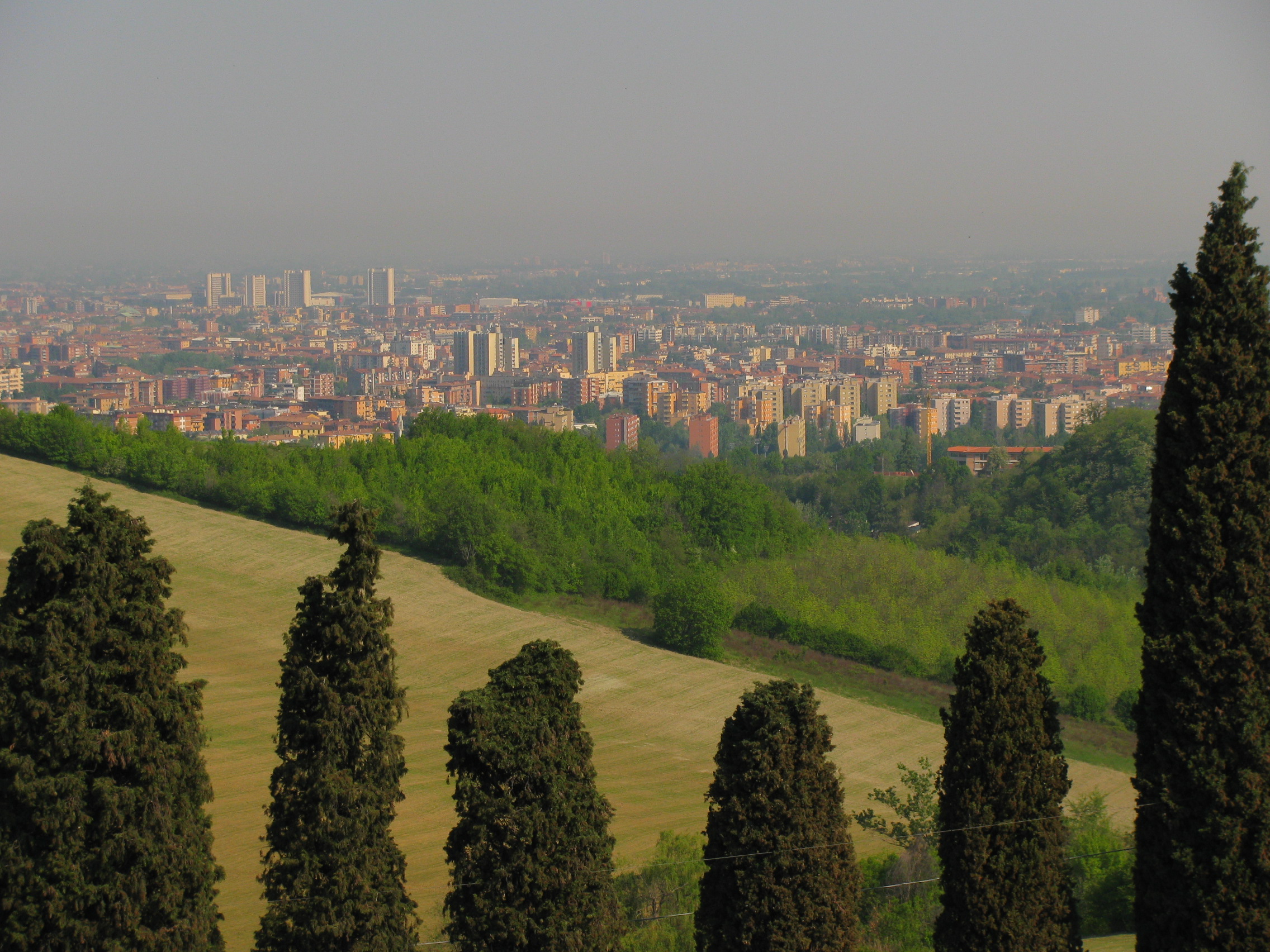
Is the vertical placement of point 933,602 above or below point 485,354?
below

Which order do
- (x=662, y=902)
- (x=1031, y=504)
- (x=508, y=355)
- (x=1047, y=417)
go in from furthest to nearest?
1. (x=508, y=355)
2. (x=1047, y=417)
3. (x=1031, y=504)
4. (x=662, y=902)

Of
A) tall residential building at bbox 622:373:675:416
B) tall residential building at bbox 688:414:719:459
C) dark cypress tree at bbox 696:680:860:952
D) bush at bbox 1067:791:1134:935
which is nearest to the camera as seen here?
dark cypress tree at bbox 696:680:860:952

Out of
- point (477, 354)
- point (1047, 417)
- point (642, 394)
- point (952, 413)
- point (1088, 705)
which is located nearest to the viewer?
point (1088, 705)

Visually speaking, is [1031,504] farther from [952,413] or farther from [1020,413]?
[952,413]

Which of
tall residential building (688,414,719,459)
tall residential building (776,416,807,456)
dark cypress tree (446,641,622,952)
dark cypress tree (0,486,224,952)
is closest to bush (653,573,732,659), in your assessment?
dark cypress tree (446,641,622,952)

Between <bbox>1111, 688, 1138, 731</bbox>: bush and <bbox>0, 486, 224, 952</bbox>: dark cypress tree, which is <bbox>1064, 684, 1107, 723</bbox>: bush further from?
<bbox>0, 486, 224, 952</bbox>: dark cypress tree

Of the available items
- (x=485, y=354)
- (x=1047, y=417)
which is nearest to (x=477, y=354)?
(x=485, y=354)
